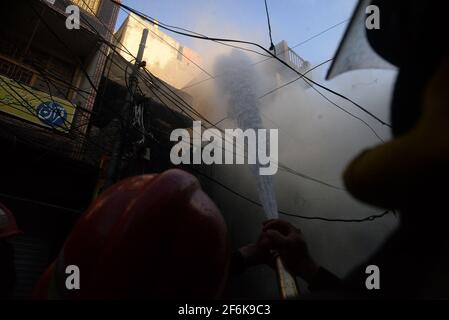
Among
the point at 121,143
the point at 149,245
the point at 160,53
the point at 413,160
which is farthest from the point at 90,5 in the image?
the point at 413,160

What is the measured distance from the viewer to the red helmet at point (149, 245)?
3.62 feet

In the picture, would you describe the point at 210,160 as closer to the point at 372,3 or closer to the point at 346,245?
the point at 346,245

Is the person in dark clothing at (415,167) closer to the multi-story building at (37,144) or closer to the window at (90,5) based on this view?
the multi-story building at (37,144)

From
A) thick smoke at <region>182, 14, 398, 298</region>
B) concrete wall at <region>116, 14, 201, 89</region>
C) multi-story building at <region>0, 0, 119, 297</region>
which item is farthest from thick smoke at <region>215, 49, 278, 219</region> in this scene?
multi-story building at <region>0, 0, 119, 297</region>

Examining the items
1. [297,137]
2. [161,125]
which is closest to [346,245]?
[297,137]

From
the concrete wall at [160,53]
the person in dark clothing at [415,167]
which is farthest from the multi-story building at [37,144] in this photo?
the concrete wall at [160,53]

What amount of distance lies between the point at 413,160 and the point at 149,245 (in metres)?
0.93

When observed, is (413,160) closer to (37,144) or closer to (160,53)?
(37,144)

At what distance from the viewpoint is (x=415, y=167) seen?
2.31 feet

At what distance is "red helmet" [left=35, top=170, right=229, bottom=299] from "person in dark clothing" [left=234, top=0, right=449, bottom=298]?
57cm

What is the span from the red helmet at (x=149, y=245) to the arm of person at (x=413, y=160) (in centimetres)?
74

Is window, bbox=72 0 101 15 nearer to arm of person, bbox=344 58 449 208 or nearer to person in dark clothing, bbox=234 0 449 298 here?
person in dark clothing, bbox=234 0 449 298

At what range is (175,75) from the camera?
907 inches

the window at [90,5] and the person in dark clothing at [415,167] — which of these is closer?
the person in dark clothing at [415,167]
